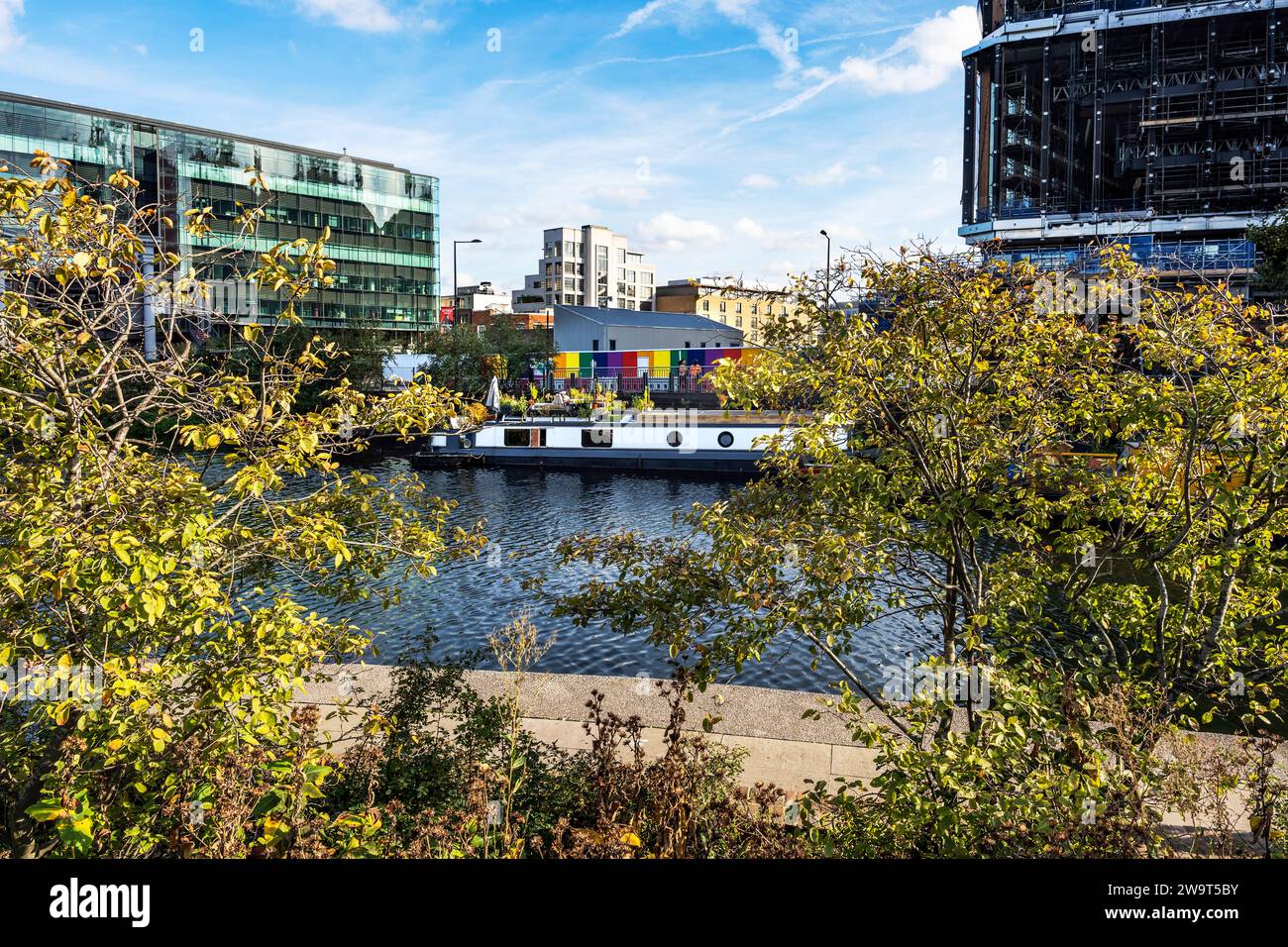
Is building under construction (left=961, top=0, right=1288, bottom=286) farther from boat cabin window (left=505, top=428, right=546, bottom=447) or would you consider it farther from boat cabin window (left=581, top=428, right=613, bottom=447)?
boat cabin window (left=505, top=428, right=546, bottom=447)

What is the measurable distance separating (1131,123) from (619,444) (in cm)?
4545

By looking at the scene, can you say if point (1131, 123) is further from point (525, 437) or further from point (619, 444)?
point (525, 437)

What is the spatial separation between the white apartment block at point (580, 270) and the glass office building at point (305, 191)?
5211 cm

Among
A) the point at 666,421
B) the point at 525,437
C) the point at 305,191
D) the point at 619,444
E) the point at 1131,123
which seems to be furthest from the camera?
the point at 305,191

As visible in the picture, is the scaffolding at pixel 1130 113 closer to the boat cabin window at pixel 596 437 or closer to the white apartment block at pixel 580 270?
the boat cabin window at pixel 596 437

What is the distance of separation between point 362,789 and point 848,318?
593cm

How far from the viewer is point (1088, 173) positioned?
64812 mm

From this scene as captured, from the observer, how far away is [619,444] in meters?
47.1

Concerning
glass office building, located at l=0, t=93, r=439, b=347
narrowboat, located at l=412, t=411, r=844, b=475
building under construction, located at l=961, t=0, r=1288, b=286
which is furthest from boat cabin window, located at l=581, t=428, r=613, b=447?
glass office building, located at l=0, t=93, r=439, b=347

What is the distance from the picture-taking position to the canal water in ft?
53.8

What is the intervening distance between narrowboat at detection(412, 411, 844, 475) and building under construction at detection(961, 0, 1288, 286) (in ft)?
66.0

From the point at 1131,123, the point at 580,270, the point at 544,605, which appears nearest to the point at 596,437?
the point at 544,605
